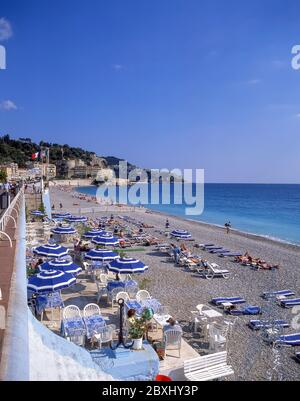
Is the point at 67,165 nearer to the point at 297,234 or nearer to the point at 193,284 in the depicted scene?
the point at 297,234

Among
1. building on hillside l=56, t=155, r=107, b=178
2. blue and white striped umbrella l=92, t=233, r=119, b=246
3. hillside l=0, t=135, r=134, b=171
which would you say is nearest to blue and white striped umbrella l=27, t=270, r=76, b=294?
blue and white striped umbrella l=92, t=233, r=119, b=246

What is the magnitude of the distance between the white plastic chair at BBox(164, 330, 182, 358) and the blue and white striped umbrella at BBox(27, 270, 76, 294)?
3122mm

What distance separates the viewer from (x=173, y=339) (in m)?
7.56

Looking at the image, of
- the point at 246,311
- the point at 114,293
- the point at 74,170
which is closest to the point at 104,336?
the point at 114,293

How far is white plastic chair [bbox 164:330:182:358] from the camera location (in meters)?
7.45

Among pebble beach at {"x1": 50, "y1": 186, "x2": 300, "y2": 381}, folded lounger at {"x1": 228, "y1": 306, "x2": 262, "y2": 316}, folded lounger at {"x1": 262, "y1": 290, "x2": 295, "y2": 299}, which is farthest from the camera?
folded lounger at {"x1": 262, "y1": 290, "x2": 295, "y2": 299}

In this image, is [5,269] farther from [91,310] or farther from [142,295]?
[142,295]

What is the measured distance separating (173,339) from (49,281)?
3.47 metres

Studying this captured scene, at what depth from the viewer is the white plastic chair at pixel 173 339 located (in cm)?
745

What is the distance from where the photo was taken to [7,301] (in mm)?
4270

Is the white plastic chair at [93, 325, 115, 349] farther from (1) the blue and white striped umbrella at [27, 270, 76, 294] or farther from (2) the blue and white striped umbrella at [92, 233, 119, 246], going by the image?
(2) the blue and white striped umbrella at [92, 233, 119, 246]

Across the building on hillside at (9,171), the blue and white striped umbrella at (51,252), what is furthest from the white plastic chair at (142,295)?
the building on hillside at (9,171)

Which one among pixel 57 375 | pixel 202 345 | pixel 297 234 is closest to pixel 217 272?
pixel 202 345

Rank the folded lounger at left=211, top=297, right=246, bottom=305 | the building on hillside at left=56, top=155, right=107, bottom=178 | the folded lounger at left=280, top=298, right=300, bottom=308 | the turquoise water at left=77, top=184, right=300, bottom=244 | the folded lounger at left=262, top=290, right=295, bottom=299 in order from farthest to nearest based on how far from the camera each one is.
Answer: the building on hillside at left=56, top=155, right=107, bottom=178 → the turquoise water at left=77, top=184, right=300, bottom=244 → the folded lounger at left=262, top=290, right=295, bottom=299 → the folded lounger at left=280, top=298, right=300, bottom=308 → the folded lounger at left=211, top=297, right=246, bottom=305
